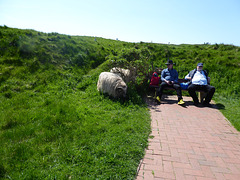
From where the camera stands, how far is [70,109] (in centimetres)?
500

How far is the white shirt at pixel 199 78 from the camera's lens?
6605mm

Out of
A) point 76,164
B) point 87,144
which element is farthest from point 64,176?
point 87,144

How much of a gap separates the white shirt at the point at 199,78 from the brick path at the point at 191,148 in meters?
1.46

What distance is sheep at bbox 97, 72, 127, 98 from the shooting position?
20.1ft

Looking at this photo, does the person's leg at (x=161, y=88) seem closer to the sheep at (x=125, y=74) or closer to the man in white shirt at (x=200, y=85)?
the man in white shirt at (x=200, y=85)

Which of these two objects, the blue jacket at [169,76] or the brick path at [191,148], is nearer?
the brick path at [191,148]

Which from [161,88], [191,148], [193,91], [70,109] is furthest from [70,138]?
[193,91]

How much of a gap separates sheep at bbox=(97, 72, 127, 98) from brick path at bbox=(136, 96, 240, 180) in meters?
1.47

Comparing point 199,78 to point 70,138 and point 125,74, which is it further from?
point 70,138

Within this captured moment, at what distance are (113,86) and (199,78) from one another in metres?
3.77

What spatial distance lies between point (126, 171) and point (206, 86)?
5.51 meters

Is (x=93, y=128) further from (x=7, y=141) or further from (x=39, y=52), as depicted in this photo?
(x=39, y=52)

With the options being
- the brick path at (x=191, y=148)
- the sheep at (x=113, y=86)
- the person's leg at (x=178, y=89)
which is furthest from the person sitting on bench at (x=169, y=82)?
the sheep at (x=113, y=86)

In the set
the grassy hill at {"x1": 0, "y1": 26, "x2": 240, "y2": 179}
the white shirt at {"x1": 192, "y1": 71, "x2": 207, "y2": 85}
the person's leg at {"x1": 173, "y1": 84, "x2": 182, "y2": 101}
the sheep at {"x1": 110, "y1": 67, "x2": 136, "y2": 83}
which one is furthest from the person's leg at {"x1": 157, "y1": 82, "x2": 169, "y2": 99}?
the sheep at {"x1": 110, "y1": 67, "x2": 136, "y2": 83}
